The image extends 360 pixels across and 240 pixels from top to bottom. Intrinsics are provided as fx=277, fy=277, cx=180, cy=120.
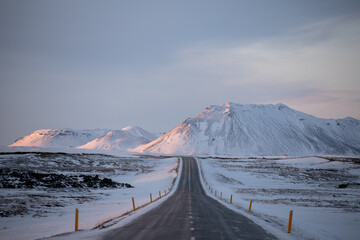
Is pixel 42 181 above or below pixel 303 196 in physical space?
above

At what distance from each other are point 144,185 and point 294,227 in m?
39.0

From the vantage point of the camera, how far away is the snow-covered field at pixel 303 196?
16.5m

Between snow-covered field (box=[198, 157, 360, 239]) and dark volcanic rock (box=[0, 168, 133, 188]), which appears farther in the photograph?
dark volcanic rock (box=[0, 168, 133, 188])

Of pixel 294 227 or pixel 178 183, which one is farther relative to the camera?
pixel 178 183

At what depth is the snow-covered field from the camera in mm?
16469

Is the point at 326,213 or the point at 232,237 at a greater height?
the point at 232,237

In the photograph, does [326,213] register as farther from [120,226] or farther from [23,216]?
[23,216]

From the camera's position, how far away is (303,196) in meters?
36.3

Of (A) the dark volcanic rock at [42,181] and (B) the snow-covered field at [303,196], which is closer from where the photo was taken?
(B) the snow-covered field at [303,196]

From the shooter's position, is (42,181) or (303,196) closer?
(303,196)

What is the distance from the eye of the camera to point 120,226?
14.2 metres

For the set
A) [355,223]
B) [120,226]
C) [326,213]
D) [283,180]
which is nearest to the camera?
[120,226]

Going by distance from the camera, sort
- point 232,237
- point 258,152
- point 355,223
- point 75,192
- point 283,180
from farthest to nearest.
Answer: point 258,152, point 283,180, point 75,192, point 355,223, point 232,237

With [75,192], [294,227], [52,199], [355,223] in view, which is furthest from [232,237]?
[75,192]
